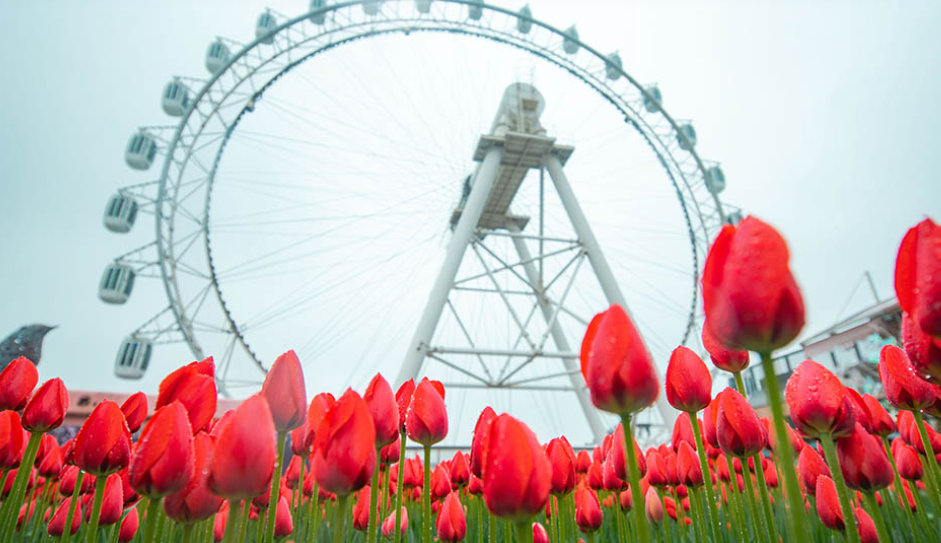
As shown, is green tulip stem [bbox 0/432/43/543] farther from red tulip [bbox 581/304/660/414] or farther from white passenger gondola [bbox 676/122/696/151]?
white passenger gondola [bbox 676/122/696/151]

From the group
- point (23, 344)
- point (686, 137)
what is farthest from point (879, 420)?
point (686, 137)

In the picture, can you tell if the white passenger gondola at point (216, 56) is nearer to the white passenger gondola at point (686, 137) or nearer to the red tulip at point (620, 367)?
the white passenger gondola at point (686, 137)

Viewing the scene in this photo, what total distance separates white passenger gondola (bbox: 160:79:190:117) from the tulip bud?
1425 centimetres

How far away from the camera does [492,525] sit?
832 millimetres

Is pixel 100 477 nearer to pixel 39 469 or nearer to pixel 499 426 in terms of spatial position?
pixel 499 426

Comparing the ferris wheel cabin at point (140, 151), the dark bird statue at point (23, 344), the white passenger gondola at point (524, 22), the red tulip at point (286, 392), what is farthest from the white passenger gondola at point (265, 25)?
the red tulip at point (286, 392)

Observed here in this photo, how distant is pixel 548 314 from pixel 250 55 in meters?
10.4

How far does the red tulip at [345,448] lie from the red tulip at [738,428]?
61 centimetres

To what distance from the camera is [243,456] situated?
1.81 ft

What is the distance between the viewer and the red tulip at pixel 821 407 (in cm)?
70

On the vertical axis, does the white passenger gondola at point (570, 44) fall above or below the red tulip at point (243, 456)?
above

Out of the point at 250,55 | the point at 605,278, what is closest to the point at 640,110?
the point at 605,278

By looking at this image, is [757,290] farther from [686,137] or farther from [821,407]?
[686,137]

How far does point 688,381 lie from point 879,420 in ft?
1.75
